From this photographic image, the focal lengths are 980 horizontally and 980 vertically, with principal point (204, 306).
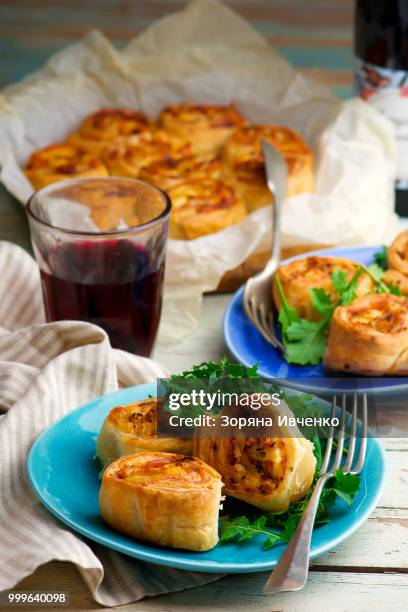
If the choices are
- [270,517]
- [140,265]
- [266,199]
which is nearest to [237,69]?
[266,199]

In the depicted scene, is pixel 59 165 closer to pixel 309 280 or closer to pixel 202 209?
pixel 202 209

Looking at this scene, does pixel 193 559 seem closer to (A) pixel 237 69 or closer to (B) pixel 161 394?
(B) pixel 161 394

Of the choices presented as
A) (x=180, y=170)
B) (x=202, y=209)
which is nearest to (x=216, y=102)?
(x=180, y=170)

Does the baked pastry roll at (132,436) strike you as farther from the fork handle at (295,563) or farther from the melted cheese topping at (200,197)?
the melted cheese topping at (200,197)

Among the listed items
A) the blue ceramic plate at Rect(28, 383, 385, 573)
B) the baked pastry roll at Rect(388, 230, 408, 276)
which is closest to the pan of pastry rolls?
the baked pastry roll at Rect(388, 230, 408, 276)

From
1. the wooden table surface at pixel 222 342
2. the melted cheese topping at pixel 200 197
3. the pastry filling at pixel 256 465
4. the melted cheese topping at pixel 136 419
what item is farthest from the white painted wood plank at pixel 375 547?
the melted cheese topping at pixel 200 197

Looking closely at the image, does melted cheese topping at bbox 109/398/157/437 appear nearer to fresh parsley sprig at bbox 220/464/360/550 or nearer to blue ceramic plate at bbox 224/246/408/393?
fresh parsley sprig at bbox 220/464/360/550

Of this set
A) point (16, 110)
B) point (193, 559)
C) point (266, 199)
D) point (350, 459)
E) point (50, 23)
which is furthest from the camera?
point (50, 23)
